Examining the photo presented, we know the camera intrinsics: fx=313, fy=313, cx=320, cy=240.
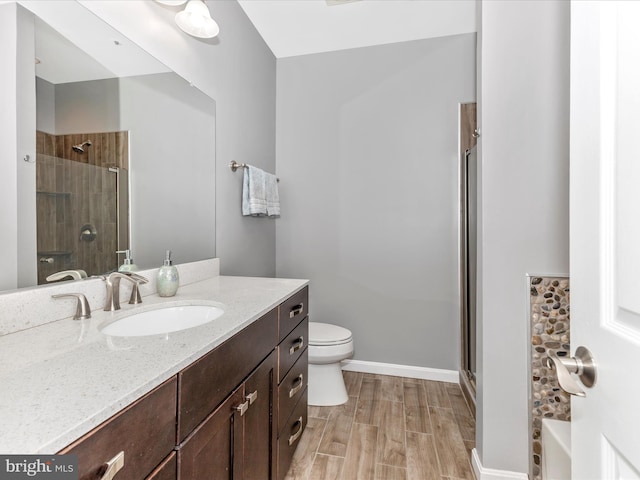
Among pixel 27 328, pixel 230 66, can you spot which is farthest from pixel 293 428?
pixel 230 66

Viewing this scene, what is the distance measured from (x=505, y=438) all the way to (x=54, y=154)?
2.01 m

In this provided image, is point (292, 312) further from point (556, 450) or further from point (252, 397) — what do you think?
point (556, 450)

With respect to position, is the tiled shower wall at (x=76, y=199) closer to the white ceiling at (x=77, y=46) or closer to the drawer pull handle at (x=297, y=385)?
the white ceiling at (x=77, y=46)

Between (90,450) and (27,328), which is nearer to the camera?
(90,450)

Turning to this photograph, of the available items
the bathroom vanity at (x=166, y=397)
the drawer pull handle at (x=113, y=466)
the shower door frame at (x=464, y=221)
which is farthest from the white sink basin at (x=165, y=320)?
the shower door frame at (x=464, y=221)

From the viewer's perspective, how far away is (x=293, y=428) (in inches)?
57.0

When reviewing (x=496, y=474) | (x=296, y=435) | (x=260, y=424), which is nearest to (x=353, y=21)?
(x=260, y=424)

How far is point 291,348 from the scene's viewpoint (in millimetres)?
1390

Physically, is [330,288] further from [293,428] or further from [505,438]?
[505,438]

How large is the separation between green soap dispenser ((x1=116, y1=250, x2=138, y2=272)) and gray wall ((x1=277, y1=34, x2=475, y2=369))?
4.74 ft


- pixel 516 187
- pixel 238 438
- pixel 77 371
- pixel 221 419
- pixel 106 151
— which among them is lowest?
pixel 238 438

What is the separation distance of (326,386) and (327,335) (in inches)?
13.3

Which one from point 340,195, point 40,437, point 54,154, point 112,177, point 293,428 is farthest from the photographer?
point 340,195

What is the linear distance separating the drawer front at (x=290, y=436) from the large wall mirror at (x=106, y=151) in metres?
0.91
